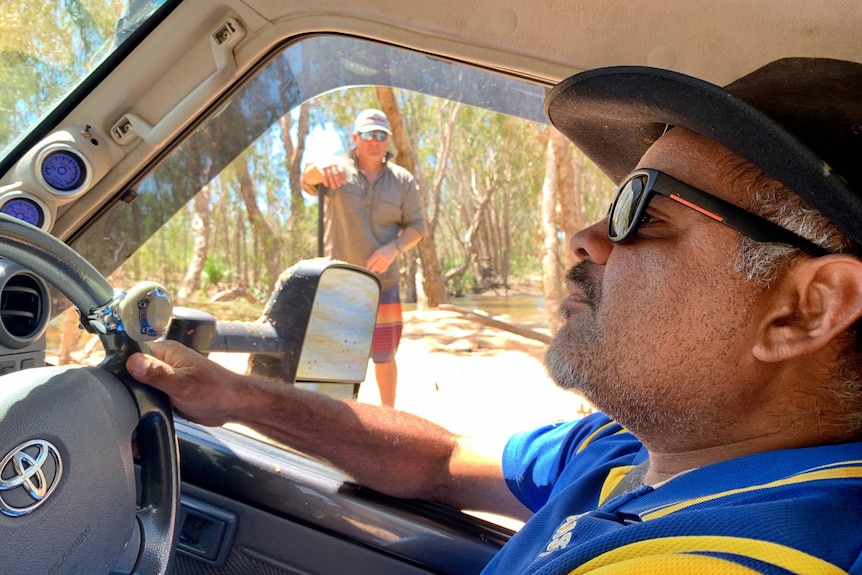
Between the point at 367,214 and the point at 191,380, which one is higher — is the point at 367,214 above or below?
above

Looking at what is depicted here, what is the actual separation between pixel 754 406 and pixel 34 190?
64.3 inches

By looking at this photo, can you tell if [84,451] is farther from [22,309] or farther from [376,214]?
[376,214]

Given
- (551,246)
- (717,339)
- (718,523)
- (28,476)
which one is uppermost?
(551,246)

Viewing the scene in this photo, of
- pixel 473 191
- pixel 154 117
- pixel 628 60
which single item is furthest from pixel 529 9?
pixel 473 191

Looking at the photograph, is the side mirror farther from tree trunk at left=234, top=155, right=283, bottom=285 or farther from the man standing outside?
tree trunk at left=234, top=155, right=283, bottom=285

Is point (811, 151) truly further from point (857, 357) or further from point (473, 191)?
point (473, 191)

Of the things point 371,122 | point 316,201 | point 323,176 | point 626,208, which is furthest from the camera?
point 371,122

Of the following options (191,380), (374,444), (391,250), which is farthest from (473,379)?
(191,380)

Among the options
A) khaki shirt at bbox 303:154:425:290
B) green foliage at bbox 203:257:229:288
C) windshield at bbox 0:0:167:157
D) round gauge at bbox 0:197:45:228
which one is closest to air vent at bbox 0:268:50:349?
round gauge at bbox 0:197:45:228

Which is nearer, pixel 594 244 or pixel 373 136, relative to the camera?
pixel 594 244

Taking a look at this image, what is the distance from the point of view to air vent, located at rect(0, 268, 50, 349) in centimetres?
131

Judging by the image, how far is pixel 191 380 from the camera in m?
1.49

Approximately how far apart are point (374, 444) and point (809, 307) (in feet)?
3.24

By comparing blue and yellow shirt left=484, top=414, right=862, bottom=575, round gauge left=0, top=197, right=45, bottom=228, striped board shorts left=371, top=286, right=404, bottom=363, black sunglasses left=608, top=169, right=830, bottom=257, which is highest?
black sunglasses left=608, top=169, right=830, bottom=257
